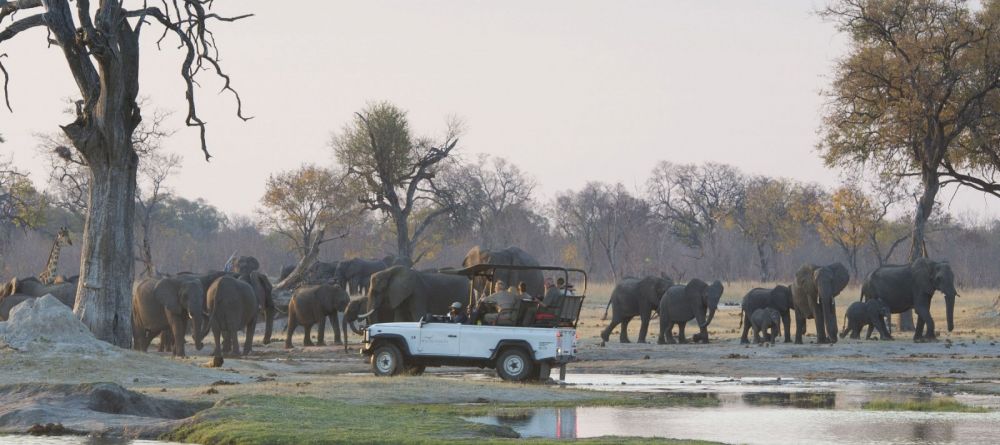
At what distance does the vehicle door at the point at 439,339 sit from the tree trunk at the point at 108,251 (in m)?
6.93

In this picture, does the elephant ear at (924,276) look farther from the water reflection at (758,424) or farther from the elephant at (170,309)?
the water reflection at (758,424)

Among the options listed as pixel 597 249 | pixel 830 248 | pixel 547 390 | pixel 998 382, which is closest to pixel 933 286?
pixel 998 382

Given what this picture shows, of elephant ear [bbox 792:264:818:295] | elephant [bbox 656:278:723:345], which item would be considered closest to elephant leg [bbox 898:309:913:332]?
elephant ear [bbox 792:264:818:295]

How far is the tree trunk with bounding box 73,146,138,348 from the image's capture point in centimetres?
2994

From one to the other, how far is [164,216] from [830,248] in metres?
60.4

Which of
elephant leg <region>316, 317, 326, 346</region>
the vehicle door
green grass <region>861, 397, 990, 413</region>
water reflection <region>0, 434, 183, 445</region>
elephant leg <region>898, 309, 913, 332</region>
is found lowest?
water reflection <region>0, 434, 183, 445</region>

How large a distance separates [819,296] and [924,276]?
12.4 ft

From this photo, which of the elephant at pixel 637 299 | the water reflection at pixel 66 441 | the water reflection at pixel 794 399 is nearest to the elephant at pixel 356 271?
the elephant at pixel 637 299

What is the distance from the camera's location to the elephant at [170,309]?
1412 inches

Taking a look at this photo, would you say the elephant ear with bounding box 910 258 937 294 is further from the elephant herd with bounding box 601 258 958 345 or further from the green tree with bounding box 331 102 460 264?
the green tree with bounding box 331 102 460 264

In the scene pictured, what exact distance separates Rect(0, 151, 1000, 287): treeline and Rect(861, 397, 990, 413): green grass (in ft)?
244

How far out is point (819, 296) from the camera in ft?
134

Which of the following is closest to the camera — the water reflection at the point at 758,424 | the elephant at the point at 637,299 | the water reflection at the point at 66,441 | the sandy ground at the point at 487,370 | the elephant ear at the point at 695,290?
the water reflection at the point at 66,441

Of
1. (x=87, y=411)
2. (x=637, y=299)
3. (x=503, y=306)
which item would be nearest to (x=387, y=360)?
(x=503, y=306)
